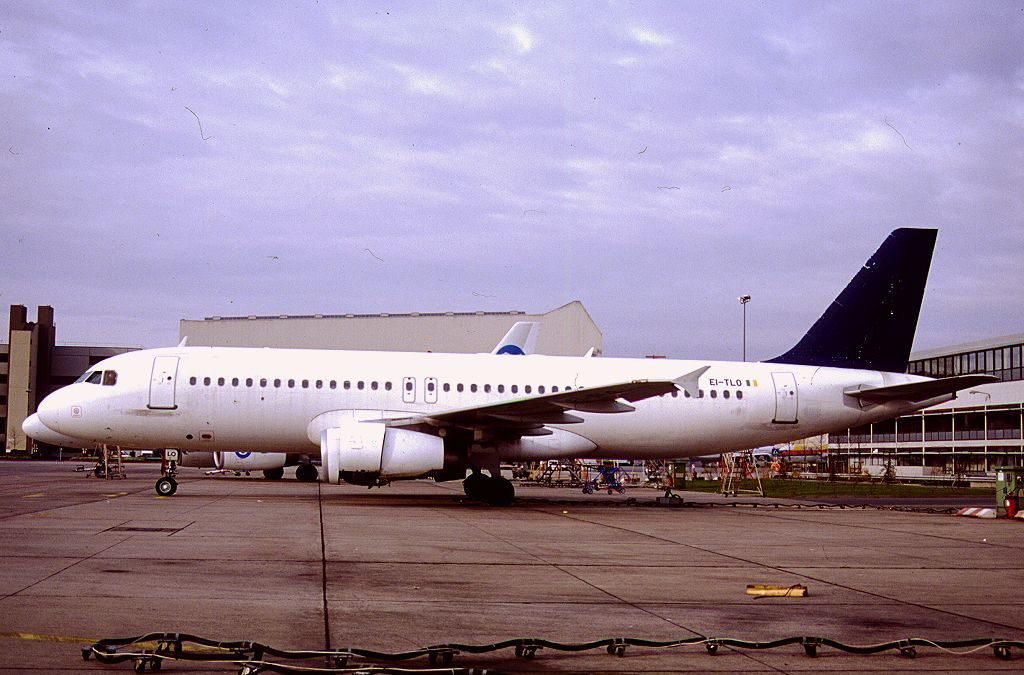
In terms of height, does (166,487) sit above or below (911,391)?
below

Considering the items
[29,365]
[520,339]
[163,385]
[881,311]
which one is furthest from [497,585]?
[29,365]

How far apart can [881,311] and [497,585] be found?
16434 millimetres

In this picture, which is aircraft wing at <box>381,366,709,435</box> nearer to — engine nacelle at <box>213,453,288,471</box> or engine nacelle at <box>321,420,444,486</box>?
engine nacelle at <box>321,420,444,486</box>

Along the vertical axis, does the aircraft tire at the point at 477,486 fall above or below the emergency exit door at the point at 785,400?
below

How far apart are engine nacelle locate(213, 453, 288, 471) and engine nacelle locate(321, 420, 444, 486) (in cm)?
1529

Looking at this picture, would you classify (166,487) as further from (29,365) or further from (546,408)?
(29,365)

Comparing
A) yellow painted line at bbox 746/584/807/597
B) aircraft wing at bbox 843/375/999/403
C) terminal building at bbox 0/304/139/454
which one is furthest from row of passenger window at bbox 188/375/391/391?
terminal building at bbox 0/304/139/454

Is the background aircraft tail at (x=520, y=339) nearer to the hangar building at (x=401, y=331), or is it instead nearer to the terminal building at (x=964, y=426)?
the hangar building at (x=401, y=331)

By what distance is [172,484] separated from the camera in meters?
20.7

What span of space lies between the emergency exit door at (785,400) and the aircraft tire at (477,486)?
6.62m

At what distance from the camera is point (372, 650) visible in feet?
18.4

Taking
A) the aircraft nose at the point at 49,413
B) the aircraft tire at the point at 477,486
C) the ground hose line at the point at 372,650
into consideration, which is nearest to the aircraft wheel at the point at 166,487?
the aircraft nose at the point at 49,413

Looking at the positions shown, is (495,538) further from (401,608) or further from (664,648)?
(664,648)

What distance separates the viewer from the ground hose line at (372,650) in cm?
506
